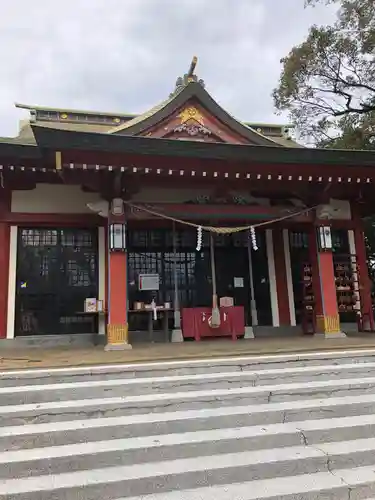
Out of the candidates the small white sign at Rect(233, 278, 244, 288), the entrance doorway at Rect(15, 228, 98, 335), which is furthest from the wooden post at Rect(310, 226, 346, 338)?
the entrance doorway at Rect(15, 228, 98, 335)

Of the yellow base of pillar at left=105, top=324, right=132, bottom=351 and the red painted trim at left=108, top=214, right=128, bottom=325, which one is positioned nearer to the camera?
the yellow base of pillar at left=105, top=324, right=132, bottom=351

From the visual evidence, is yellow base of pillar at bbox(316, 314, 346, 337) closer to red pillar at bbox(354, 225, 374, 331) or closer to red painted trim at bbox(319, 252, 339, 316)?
red painted trim at bbox(319, 252, 339, 316)

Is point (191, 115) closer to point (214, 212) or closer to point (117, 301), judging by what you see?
point (214, 212)

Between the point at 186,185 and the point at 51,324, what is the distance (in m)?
3.93

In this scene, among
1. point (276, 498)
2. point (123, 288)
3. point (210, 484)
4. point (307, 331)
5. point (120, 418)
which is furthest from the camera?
point (307, 331)

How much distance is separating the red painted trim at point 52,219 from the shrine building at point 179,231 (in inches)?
0.8

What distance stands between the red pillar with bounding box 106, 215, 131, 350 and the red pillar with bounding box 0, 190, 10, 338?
2.32m

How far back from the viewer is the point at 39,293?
27.5 ft

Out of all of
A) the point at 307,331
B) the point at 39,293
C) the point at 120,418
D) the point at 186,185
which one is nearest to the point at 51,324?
the point at 39,293

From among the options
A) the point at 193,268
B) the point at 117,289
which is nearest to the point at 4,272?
the point at 117,289

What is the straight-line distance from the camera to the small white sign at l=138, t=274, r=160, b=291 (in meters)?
8.61

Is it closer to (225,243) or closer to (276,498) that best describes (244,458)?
(276,498)

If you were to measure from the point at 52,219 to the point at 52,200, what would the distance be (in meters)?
0.41

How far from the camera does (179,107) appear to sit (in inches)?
371
